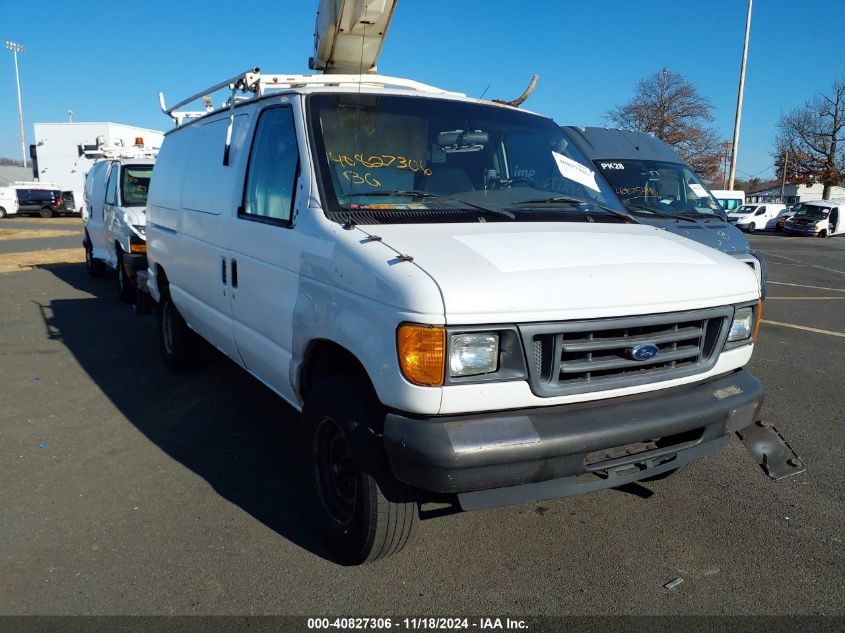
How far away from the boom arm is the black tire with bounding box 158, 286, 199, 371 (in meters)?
2.57

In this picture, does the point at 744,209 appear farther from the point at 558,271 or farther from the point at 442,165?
the point at 558,271

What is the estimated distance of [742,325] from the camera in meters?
3.29

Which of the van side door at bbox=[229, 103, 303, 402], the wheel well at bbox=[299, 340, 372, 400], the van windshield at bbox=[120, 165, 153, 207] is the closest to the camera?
the wheel well at bbox=[299, 340, 372, 400]

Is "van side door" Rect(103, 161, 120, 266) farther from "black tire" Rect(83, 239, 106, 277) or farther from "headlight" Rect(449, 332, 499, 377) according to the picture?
"headlight" Rect(449, 332, 499, 377)

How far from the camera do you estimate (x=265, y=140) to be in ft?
13.0

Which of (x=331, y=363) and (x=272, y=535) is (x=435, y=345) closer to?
(x=331, y=363)

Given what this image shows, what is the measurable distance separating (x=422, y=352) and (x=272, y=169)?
1.79 m

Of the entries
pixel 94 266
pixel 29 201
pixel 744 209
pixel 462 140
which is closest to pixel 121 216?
pixel 94 266

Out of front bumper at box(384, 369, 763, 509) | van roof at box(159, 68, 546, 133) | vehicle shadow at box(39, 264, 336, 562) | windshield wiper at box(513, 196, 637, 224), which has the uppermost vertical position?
van roof at box(159, 68, 546, 133)

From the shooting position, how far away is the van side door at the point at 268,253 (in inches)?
137

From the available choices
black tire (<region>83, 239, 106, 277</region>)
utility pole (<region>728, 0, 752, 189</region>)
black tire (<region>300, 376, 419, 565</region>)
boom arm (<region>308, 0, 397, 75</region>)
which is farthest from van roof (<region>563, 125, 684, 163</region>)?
utility pole (<region>728, 0, 752, 189</region>)

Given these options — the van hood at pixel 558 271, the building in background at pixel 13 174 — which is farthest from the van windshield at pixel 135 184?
the building in background at pixel 13 174

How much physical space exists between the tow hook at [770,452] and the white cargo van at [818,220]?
1426 inches

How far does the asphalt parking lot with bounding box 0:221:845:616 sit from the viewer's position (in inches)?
114
